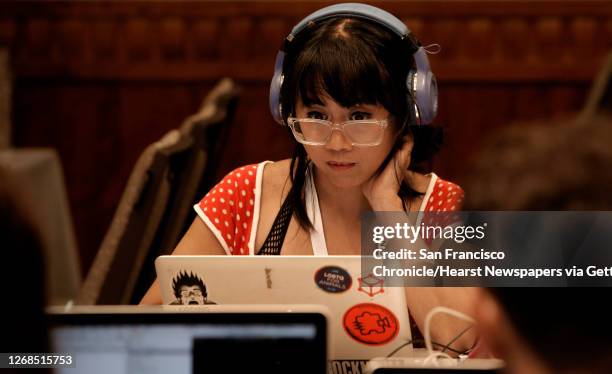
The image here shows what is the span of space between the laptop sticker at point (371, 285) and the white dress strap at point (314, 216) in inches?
19.1

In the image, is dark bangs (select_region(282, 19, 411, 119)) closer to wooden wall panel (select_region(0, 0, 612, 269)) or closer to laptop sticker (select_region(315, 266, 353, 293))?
laptop sticker (select_region(315, 266, 353, 293))

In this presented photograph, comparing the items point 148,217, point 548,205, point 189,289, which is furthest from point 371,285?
point 148,217

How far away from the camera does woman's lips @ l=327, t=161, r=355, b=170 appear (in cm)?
176

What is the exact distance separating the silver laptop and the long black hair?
0.49 metres

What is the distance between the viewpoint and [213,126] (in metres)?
2.44

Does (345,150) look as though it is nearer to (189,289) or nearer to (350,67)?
(350,67)

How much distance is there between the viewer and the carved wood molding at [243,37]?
367cm

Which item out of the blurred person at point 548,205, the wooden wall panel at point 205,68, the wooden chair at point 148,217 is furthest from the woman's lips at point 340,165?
the wooden wall panel at point 205,68

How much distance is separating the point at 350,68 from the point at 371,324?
0.57 meters

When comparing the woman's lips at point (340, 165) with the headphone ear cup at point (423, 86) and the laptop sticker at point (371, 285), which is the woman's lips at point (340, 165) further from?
the laptop sticker at point (371, 285)

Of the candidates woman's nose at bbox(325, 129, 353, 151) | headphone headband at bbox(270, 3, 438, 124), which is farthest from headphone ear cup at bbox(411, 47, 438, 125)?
woman's nose at bbox(325, 129, 353, 151)

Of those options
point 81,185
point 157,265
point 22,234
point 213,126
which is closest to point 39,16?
point 81,185

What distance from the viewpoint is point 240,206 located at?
1877 millimetres

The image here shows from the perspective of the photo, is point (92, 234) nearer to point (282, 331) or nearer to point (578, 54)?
point (578, 54)
